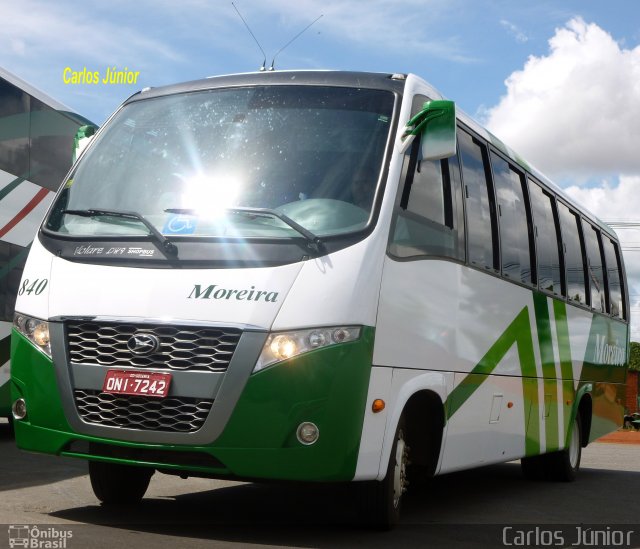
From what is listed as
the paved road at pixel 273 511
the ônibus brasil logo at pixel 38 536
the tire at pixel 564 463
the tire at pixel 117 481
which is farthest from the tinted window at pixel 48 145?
the ônibus brasil logo at pixel 38 536

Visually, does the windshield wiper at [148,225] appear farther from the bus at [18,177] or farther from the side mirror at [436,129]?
the bus at [18,177]

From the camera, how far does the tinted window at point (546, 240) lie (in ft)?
36.7

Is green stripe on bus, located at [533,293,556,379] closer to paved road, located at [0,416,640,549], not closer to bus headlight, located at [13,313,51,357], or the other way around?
paved road, located at [0,416,640,549]

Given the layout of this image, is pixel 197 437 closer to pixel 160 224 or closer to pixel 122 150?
pixel 160 224

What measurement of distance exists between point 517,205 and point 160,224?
4381mm

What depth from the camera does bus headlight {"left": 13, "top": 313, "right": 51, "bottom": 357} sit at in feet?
23.0

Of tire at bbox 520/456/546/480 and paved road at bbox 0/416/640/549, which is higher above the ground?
tire at bbox 520/456/546/480

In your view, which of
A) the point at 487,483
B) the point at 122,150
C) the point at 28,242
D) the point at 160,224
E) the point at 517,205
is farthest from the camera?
the point at 28,242

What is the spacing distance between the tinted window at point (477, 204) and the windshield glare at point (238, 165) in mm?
1487

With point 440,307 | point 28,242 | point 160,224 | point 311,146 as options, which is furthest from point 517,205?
point 28,242

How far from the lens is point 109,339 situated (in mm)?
6777

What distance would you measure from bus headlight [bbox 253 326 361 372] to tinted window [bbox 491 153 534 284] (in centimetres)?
345

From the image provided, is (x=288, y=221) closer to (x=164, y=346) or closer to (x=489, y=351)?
(x=164, y=346)

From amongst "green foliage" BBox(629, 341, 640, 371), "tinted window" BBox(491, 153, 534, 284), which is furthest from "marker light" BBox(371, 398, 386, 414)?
"green foliage" BBox(629, 341, 640, 371)
